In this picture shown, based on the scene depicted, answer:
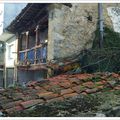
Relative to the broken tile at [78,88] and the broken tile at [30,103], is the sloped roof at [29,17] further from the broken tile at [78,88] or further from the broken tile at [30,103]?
the broken tile at [30,103]

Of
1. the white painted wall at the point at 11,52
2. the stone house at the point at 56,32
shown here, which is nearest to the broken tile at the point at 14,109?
the stone house at the point at 56,32

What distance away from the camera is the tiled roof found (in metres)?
2.96

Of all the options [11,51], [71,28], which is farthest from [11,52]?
[71,28]

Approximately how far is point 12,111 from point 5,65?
281 cm

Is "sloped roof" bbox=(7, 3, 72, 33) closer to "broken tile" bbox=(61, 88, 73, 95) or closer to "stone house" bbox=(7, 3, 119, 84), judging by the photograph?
"stone house" bbox=(7, 3, 119, 84)

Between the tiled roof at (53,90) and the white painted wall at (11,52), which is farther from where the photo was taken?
the white painted wall at (11,52)

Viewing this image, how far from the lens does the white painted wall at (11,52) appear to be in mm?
5335

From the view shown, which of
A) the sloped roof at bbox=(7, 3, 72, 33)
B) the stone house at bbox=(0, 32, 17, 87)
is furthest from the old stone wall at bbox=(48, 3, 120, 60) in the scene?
the stone house at bbox=(0, 32, 17, 87)

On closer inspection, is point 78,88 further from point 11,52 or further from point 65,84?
point 11,52

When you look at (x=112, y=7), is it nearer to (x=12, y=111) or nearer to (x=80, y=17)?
(x=80, y=17)

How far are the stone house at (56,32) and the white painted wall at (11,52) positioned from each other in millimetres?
254

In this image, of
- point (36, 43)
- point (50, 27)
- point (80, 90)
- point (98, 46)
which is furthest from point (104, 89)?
point (36, 43)

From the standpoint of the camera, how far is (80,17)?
474 cm

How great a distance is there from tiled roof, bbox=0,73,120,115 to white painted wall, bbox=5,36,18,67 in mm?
1835
